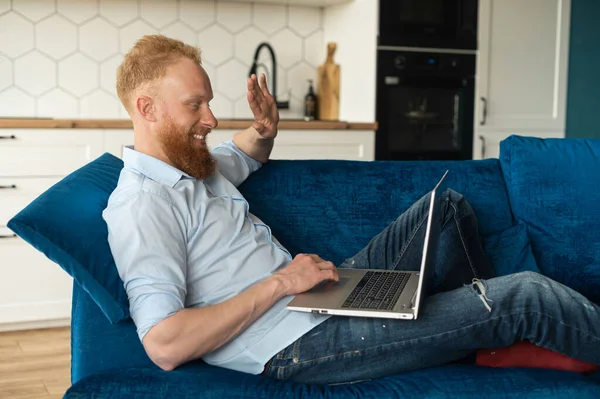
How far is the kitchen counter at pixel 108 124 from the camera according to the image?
11.1 ft

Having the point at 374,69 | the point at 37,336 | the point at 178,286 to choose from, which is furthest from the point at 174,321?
the point at 374,69

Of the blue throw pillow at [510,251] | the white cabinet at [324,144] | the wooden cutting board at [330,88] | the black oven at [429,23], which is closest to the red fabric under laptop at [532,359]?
the blue throw pillow at [510,251]

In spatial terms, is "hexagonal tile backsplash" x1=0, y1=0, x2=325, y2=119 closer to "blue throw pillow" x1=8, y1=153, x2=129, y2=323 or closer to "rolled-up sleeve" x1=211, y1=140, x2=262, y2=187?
"rolled-up sleeve" x1=211, y1=140, x2=262, y2=187

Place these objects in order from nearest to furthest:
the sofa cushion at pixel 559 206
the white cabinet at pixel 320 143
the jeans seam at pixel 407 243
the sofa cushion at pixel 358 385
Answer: the sofa cushion at pixel 358 385 → the jeans seam at pixel 407 243 → the sofa cushion at pixel 559 206 → the white cabinet at pixel 320 143

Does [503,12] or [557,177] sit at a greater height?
[503,12]

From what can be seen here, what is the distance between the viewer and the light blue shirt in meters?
1.54

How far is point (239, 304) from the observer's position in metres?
1.58

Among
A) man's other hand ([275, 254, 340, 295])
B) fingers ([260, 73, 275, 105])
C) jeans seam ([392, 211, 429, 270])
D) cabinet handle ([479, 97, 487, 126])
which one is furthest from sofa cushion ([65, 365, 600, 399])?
cabinet handle ([479, 97, 487, 126])

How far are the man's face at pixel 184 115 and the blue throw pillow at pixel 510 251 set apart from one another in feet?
3.21

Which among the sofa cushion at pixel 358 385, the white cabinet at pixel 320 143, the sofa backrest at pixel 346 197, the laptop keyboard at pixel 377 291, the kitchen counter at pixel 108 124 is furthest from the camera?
the white cabinet at pixel 320 143

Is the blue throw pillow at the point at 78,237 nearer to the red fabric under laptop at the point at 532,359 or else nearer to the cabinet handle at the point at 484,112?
the red fabric under laptop at the point at 532,359

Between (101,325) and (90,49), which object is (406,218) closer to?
(101,325)

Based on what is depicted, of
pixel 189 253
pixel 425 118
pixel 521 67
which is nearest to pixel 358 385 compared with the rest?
pixel 189 253

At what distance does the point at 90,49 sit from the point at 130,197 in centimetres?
259
